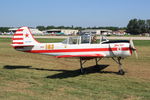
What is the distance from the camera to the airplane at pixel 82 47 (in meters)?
11.1

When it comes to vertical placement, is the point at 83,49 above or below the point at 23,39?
below

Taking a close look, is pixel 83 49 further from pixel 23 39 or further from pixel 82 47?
pixel 23 39

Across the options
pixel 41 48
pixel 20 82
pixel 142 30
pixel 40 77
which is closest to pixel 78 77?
pixel 40 77

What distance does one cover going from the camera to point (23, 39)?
44.5ft

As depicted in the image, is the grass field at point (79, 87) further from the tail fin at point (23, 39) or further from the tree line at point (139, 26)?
the tree line at point (139, 26)

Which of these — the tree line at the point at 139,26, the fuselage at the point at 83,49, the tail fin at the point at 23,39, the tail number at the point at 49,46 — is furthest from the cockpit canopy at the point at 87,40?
the tree line at the point at 139,26

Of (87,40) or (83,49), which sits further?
(87,40)

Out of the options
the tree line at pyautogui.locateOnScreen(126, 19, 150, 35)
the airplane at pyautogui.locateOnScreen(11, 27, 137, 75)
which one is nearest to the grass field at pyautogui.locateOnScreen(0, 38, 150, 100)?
the airplane at pyautogui.locateOnScreen(11, 27, 137, 75)

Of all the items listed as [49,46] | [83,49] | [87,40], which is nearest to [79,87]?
[83,49]

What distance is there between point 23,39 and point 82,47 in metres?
3.95

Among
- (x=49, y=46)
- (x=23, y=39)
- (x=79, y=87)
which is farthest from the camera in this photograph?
(x=23, y=39)

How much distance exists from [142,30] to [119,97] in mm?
140179

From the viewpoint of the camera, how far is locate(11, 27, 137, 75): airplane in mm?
11070

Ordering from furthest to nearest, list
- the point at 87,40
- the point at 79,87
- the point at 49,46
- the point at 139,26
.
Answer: the point at 139,26, the point at 49,46, the point at 87,40, the point at 79,87
